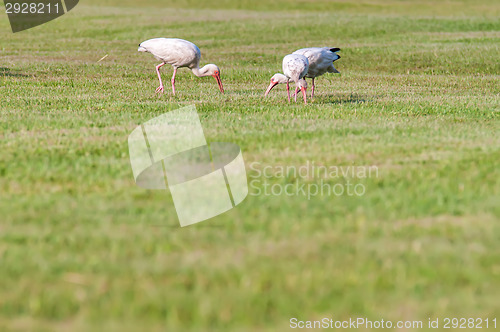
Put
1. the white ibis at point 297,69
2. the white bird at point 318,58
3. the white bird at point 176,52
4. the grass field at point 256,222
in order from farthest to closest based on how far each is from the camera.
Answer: the white bird at point 176,52 < the white bird at point 318,58 < the white ibis at point 297,69 < the grass field at point 256,222

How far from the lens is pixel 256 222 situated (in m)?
6.79

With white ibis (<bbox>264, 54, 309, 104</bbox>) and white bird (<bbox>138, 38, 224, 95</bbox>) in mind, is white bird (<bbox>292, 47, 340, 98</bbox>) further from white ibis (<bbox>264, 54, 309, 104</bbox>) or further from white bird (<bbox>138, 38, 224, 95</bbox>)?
white bird (<bbox>138, 38, 224, 95</bbox>)

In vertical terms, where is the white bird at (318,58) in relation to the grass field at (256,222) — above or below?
below

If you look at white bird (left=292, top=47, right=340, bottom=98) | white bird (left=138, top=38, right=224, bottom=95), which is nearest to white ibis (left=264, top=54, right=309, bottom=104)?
white bird (left=292, top=47, right=340, bottom=98)

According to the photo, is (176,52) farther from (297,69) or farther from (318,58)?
(318,58)

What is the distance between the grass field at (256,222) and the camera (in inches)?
197

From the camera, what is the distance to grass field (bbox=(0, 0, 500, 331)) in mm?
5004

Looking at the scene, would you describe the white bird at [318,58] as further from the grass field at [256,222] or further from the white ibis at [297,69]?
the grass field at [256,222]

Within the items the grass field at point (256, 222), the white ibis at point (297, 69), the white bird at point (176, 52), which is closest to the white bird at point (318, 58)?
the white ibis at point (297, 69)

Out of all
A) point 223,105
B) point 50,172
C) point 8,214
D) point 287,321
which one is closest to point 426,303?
point 287,321

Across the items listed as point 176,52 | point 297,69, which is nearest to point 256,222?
point 297,69

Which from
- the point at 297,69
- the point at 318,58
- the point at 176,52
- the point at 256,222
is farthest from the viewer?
the point at 176,52

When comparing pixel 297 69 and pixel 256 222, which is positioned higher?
pixel 256 222

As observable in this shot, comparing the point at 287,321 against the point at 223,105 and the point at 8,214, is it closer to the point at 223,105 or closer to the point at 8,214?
the point at 8,214
